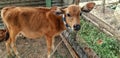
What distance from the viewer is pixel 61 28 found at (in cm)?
614

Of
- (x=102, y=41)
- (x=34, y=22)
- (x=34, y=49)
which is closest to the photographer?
(x=34, y=22)

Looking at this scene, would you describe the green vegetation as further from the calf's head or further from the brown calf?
the calf's head

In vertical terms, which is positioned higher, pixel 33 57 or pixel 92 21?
pixel 92 21

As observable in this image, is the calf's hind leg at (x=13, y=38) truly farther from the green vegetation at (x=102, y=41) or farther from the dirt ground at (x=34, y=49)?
the green vegetation at (x=102, y=41)

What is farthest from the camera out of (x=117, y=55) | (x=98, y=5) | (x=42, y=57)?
(x=98, y=5)

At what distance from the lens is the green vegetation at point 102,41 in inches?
A: 235

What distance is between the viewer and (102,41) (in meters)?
6.50

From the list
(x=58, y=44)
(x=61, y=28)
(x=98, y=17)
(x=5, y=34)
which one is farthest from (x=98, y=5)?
(x=5, y=34)

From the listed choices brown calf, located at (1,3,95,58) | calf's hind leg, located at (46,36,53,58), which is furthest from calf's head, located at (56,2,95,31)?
calf's hind leg, located at (46,36,53,58)

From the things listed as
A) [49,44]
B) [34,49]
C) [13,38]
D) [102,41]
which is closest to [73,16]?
[49,44]

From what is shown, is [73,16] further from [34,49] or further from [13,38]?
[34,49]

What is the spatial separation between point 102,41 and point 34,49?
1.89 metres

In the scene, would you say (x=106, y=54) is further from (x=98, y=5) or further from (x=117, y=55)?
(x=98, y=5)

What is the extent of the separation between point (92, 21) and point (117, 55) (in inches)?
77.5
